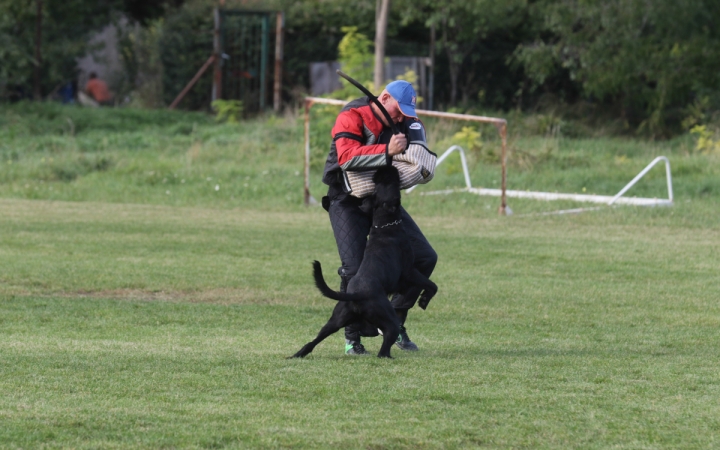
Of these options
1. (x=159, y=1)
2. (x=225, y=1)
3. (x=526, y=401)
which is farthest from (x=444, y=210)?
(x=159, y=1)

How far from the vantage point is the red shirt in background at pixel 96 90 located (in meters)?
31.0

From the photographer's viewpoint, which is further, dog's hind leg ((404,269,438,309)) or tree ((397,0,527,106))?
tree ((397,0,527,106))

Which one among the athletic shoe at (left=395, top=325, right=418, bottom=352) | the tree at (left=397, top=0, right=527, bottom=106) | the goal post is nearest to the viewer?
the athletic shoe at (left=395, top=325, right=418, bottom=352)

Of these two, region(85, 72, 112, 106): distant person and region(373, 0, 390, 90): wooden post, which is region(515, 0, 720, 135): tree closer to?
region(373, 0, 390, 90): wooden post

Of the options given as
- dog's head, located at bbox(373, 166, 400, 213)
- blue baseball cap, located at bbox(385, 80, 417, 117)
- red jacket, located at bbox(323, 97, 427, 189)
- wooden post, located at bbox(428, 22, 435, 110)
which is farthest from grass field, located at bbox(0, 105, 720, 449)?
wooden post, located at bbox(428, 22, 435, 110)

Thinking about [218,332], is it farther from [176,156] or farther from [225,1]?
[225,1]

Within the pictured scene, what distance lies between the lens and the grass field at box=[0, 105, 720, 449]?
4.92 metres

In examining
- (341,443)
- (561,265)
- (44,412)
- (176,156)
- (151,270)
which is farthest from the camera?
(176,156)

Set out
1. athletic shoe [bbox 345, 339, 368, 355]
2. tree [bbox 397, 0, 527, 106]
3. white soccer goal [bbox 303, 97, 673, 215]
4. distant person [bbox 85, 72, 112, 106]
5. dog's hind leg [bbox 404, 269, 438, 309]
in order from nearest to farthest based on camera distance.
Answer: dog's hind leg [bbox 404, 269, 438, 309], athletic shoe [bbox 345, 339, 368, 355], white soccer goal [bbox 303, 97, 673, 215], tree [bbox 397, 0, 527, 106], distant person [bbox 85, 72, 112, 106]

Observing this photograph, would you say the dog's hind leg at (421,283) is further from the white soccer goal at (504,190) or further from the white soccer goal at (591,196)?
the white soccer goal at (591,196)

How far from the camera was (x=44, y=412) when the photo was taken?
4.97 metres

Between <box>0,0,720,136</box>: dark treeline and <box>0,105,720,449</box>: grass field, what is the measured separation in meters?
5.89

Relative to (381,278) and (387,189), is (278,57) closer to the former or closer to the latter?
(387,189)

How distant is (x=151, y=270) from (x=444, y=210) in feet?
21.4
